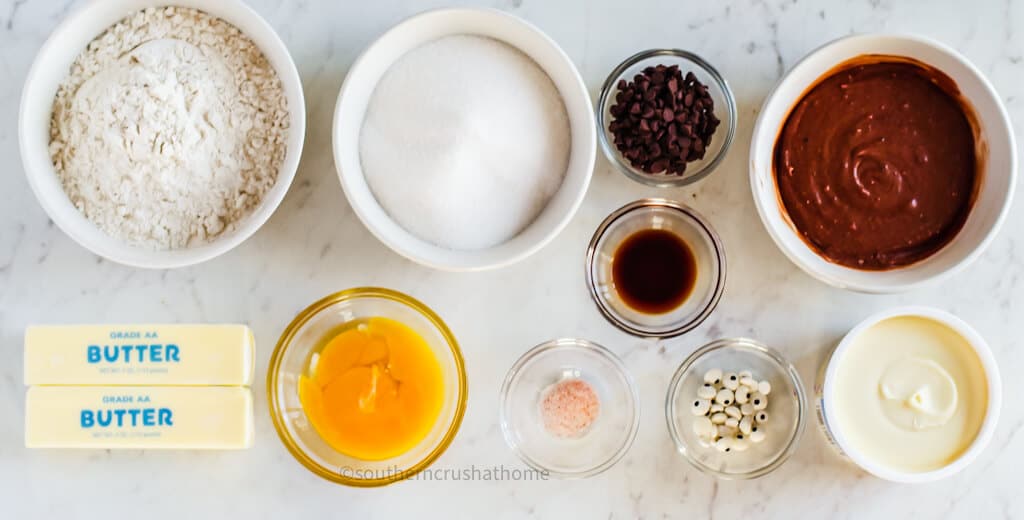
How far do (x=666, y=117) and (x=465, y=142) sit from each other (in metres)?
0.36

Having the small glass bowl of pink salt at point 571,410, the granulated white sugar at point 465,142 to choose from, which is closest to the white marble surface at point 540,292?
the small glass bowl of pink salt at point 571,410

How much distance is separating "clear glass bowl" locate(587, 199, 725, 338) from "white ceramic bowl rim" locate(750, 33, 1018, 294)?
13 centimetres

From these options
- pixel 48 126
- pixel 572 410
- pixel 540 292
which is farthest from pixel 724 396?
pixel 48 126

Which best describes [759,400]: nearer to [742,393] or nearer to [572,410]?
[742,393]

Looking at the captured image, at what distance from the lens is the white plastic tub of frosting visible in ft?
5.02

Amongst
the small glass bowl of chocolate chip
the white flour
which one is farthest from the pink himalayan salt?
the white flour

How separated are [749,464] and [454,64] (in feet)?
3.00

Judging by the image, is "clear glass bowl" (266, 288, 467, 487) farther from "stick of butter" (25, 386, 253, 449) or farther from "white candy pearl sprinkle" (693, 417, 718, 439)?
"white candy pearl sprinkle" (693, 417, 718, 439)

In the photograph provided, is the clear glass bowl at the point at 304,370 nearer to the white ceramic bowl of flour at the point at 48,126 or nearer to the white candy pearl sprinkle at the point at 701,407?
the white ceramic bowl of flour at the point at 48,126

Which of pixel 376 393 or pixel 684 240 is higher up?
pixel 684 240

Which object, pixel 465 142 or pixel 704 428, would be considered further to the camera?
pixel 704 428

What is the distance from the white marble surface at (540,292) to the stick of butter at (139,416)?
9 centimetres

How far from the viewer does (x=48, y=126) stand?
1.52m

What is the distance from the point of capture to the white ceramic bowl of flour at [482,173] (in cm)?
147
